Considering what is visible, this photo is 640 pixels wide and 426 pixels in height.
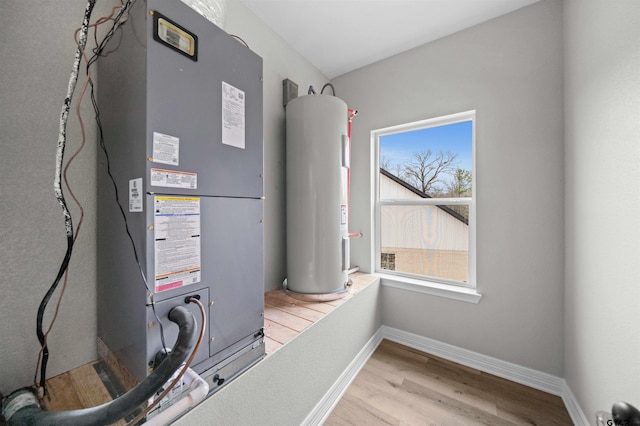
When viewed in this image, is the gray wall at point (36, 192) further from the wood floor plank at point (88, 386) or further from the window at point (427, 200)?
the window at point (427, 200)

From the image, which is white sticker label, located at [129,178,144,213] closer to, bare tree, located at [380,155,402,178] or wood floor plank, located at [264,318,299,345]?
wood floor plank, located at [264,318,299,345]

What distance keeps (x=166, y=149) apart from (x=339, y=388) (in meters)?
1.63

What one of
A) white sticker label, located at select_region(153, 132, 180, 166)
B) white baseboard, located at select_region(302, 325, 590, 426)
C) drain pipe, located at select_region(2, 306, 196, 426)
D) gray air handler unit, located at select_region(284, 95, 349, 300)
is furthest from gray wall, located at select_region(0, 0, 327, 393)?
white baseboard, located at select_region(302, 325, 590, 426)

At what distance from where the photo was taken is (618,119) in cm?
100

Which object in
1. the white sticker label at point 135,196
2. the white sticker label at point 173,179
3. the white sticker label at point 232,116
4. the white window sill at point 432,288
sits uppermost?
the white sticker label at point 232,116

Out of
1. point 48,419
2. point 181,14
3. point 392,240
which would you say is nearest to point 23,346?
point 48,419

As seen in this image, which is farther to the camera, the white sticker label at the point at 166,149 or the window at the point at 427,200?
the window at the point at 427,200

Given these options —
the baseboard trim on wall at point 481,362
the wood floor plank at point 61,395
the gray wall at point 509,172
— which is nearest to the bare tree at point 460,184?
the gray wall at point 509,172

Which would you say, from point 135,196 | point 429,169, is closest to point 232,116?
point 135,196

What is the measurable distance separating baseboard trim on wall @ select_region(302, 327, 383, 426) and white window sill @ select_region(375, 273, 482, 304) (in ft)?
1.58

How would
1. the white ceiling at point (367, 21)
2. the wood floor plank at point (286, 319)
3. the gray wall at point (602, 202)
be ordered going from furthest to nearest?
1. the white ceiling at point (367, 21)
2. the wood floor plank at point (286, 319)
3. the gray wall at point (602, 202)

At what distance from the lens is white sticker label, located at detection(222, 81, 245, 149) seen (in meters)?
0.85

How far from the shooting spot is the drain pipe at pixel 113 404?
49 centimetres

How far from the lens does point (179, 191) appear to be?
2.37 ft
